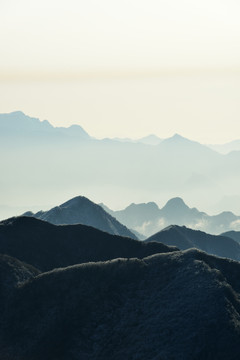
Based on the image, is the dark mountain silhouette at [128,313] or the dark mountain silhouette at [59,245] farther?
the dark mountain silhouette at [59,245]

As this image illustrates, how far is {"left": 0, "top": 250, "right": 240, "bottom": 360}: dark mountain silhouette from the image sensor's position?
7594 centimetres

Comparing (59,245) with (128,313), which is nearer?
(128,313)

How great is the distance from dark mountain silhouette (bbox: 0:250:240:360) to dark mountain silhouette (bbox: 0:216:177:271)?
1803 cm

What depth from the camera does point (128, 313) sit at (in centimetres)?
8344

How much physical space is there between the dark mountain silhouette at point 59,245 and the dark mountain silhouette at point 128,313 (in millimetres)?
18030

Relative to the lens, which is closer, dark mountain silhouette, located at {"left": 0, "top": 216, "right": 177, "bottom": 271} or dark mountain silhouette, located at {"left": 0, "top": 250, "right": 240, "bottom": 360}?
dark mountain silhouette, located at {"left": 0, "top": 250, "right": 240, "bottom": 360}

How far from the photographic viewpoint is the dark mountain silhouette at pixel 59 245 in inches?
4400

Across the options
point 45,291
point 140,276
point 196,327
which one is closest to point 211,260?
point 140,276

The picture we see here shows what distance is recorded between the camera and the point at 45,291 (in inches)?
3553

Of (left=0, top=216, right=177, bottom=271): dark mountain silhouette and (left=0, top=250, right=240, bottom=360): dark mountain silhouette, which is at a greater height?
(left=0, top=216, right=177, bottom=271): dark mountain silhouette

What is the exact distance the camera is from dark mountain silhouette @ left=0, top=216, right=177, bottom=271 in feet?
367

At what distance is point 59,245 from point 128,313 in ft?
125

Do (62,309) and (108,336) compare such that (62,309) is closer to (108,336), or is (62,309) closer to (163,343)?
(108,336)

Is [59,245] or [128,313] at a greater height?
[59,245]
